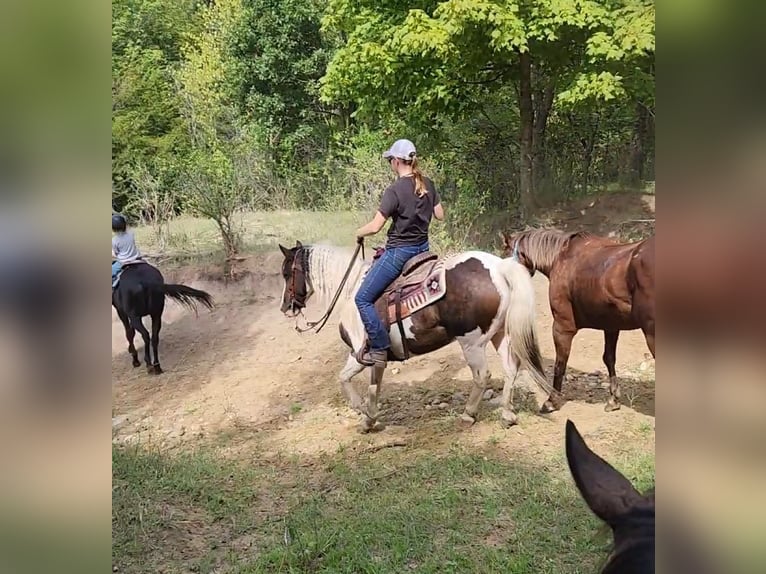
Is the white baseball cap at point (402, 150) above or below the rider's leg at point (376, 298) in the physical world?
above

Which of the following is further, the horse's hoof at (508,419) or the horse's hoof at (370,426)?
the horse's hoof at (370,426)

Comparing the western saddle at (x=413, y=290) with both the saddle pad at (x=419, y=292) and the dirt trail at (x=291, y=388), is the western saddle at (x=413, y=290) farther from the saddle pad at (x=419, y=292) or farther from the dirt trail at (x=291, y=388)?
the dirt trail at (x=291, y=388)

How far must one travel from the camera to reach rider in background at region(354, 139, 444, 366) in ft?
10.5

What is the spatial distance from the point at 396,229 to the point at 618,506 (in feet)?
6.68

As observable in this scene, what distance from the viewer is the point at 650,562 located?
1161mm

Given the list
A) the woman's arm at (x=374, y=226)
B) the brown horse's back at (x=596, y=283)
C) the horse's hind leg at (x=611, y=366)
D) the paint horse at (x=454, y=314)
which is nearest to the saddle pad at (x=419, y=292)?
the paint horse at (x=454, y=314)

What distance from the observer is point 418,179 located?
3203 millimetres

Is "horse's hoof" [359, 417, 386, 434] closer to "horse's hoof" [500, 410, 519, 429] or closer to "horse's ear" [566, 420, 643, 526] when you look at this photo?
"horse's hoof" [500, 410, 519, 429]

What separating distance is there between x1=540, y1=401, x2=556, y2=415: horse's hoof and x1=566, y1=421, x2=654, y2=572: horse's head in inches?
61.8

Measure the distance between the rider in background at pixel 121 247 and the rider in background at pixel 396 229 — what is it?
3.73 ft

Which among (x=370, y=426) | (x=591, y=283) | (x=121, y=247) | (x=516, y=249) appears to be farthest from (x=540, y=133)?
(x=121, y=247)

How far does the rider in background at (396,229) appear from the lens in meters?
3.19

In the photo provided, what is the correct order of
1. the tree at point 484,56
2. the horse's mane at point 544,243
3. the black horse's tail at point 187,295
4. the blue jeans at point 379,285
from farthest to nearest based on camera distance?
the black horse's tail at point 187,295, the blue jeans at point 379,285, the horse's mane at point 544,243, the tree at point 484,56
